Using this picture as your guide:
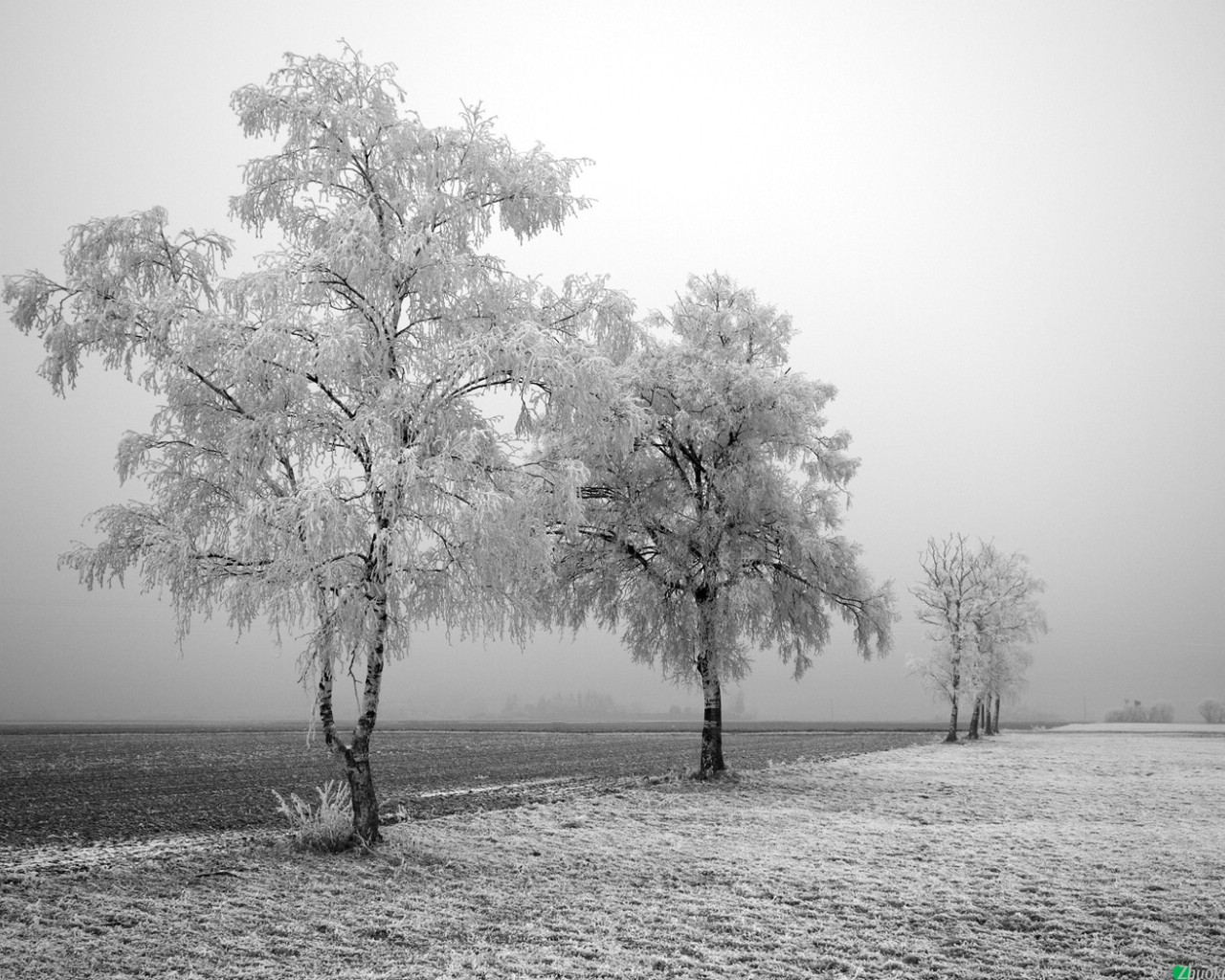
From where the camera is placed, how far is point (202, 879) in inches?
415

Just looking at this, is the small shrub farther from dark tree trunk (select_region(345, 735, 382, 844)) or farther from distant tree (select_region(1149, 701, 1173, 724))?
distant tree (select_region(1149, 701, 1173, 724))

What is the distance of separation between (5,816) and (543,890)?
45.3 ft

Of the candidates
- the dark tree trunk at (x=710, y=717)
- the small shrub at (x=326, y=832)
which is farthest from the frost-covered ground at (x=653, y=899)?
the dark tree trunk at (x=710, y=717)

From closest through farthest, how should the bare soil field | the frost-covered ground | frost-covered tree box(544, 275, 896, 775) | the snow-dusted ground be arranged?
the frost-covered ground
the bare soil field
frost-covered tree box(544, 275, 896, 775)
the snow-dusted ground

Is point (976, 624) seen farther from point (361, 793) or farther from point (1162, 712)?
point (1162, 712)

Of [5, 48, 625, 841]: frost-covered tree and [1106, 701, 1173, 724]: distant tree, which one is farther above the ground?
[5, 48, 625, 841]: frost-covered tree

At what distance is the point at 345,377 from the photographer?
11.8 meters

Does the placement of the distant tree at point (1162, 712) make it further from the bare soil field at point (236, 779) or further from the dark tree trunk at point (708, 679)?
the dark tree trunk at point (708, 679)

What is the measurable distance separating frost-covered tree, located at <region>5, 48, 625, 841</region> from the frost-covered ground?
2.77m

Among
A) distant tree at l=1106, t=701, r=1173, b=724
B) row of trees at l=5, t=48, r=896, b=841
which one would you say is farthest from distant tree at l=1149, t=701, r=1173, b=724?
row of trees at l=5, t=48, r=896, b=841

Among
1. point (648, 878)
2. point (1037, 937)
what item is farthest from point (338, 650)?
point (1037, 937)

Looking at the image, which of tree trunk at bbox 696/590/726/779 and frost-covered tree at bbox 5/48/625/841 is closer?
frost-covered tree at bbox 5/48/625/841

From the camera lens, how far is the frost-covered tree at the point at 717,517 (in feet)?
70.9

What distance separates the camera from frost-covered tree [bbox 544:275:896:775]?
21609 mm
